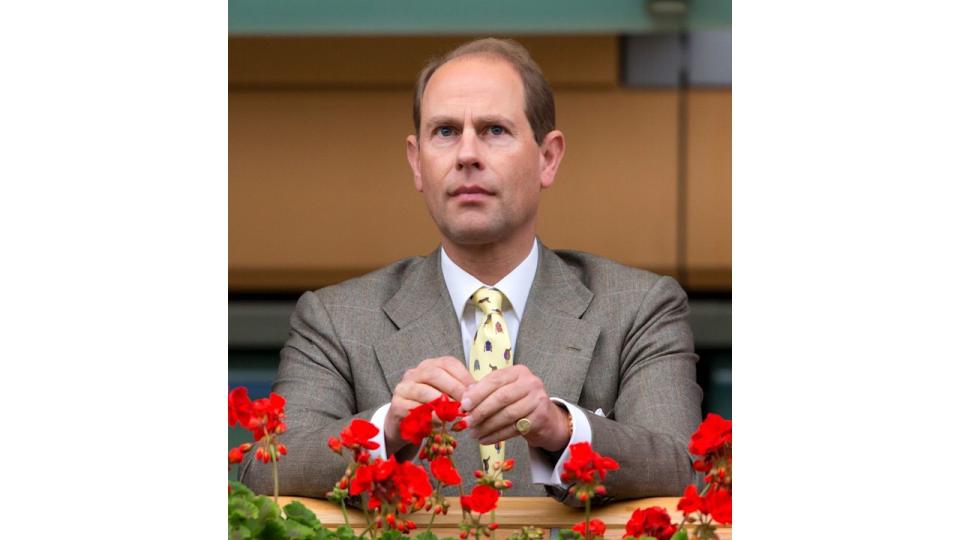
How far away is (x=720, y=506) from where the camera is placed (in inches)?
57.1

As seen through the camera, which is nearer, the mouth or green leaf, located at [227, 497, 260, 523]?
green leaf, located at [227, 497, 260, 523]

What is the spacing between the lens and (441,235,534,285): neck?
8.63 ft

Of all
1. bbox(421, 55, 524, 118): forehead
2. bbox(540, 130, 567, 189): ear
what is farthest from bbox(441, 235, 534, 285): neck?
bbox(421, 55, 524, 118): forehead

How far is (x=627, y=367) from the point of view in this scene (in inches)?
101

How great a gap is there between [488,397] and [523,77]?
2.84 feet

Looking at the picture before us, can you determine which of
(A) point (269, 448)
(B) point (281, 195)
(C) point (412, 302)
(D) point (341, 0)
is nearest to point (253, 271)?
(B) point (281, 195)

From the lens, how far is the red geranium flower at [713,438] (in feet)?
4.86

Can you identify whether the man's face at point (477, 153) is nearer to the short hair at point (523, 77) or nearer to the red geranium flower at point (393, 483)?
the short hair at point (523, 77)

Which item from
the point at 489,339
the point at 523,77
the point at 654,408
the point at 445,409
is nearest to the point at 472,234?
the point at 489,339

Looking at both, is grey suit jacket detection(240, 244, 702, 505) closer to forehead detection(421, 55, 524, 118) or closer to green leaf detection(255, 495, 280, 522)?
forehead detection(421, 55, 524, 118)

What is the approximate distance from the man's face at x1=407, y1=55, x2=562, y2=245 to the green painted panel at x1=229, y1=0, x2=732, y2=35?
258cm
